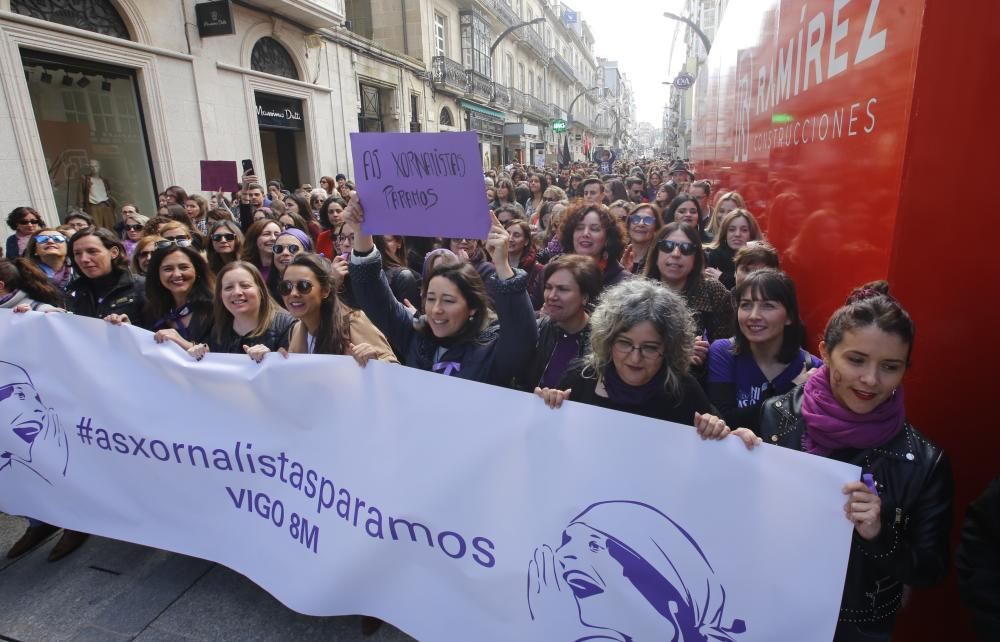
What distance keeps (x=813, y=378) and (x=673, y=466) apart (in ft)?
1.66

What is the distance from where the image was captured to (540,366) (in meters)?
2.52

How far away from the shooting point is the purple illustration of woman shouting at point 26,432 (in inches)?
99.4

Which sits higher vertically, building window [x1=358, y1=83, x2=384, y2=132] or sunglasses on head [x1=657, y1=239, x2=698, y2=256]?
building window [x1=358, y1=83, x2=384, y2=132]

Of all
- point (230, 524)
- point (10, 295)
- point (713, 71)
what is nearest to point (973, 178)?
point (230, 524)

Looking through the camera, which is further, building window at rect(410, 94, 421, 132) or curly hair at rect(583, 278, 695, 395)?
building window at rect(410, 94, 421, 132)

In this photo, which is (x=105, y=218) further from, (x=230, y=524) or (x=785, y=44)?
(x=785, y=44)

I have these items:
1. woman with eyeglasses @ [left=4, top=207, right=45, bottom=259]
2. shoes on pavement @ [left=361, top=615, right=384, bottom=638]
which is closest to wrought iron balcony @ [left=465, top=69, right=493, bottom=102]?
woman with eyeglasses @ [left=4, top=207, right=45, bottom=259]

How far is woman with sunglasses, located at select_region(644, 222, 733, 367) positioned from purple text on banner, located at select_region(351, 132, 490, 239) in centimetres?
132

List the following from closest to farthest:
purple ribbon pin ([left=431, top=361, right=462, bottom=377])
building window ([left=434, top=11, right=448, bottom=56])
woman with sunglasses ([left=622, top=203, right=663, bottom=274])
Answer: purple ribbon pin ([left=431, top=361, right=462, bottom=377]) < woman with sunglasses ([left=622, top=203, right=663, bottom=274]) < building window ([left=434, top=11, right=448, bottom=56])

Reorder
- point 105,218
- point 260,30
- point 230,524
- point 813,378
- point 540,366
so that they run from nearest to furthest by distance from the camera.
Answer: point 813,378
point 230,524
point 540,366
point 105,218
point 260,30

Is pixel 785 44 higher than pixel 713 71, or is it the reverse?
pixel 713 71

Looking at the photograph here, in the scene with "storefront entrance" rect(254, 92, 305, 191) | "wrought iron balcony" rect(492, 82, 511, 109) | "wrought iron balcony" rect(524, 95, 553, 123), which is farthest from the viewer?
"wrought iron balcony" rect(524, 95, 553, 123)

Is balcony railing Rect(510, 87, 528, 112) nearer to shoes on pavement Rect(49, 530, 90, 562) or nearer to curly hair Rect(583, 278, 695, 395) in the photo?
shoes on pavement Rect(49, 530, 90, 562)

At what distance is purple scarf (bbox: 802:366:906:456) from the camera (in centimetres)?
145
